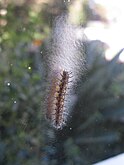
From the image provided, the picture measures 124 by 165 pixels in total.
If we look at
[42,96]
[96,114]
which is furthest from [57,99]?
[96,114]

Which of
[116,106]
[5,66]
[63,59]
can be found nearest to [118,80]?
[116,106]

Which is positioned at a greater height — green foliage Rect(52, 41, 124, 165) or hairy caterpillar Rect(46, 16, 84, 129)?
hairy caterpillar Rect(46, 16, 84, 129)

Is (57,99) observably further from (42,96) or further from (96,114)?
(96,114)

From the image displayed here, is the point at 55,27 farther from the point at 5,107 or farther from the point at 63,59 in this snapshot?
the point at 5,107

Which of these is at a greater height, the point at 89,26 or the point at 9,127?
the point at 89,26

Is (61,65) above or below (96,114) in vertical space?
above
